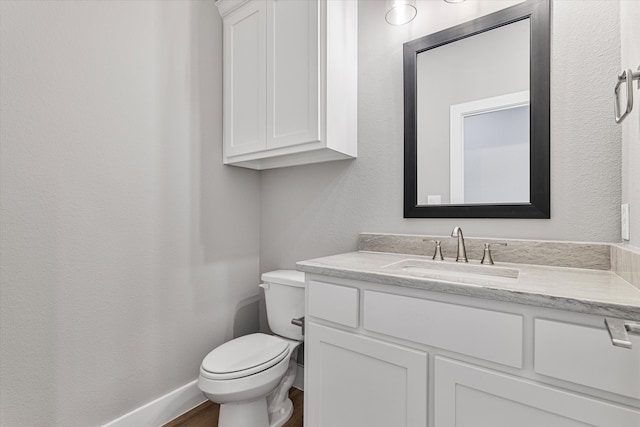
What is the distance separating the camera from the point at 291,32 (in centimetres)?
150

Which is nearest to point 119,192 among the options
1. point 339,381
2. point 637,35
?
point 339,381

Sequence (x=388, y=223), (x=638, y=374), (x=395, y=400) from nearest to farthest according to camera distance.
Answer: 1. (x=638, y=374)
2. (x=395, y=400)
3. (x=388, y=223)

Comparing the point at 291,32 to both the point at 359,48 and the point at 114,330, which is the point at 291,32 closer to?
the point at 359,48

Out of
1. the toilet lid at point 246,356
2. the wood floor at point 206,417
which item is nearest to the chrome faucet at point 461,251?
the toilet lid at point 246,356

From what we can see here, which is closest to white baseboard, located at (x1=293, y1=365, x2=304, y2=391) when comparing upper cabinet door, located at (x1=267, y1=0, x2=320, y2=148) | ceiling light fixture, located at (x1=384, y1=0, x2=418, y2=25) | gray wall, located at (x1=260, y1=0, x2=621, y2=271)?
gray wall, located at (x1=260, y1=0, x2=621, y2=271)

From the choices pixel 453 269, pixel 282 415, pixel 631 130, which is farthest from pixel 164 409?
pixel 631 130

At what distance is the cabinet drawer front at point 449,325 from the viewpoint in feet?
2.61

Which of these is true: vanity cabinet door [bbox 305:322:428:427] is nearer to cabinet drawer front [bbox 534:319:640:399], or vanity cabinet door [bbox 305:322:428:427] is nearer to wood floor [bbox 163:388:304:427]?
cabinet drawer front [bbox 534:319:640:399]

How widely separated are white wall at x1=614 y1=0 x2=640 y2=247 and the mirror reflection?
269 mm

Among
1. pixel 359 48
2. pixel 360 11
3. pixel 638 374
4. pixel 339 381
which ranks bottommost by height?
pixel 339 381

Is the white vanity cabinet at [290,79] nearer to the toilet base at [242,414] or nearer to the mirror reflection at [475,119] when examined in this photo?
the mirror reflection at [475,119]

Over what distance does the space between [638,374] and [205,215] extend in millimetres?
1838

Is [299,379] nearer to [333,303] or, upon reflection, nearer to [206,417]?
[206,417]

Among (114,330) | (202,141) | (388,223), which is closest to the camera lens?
(114,330)
